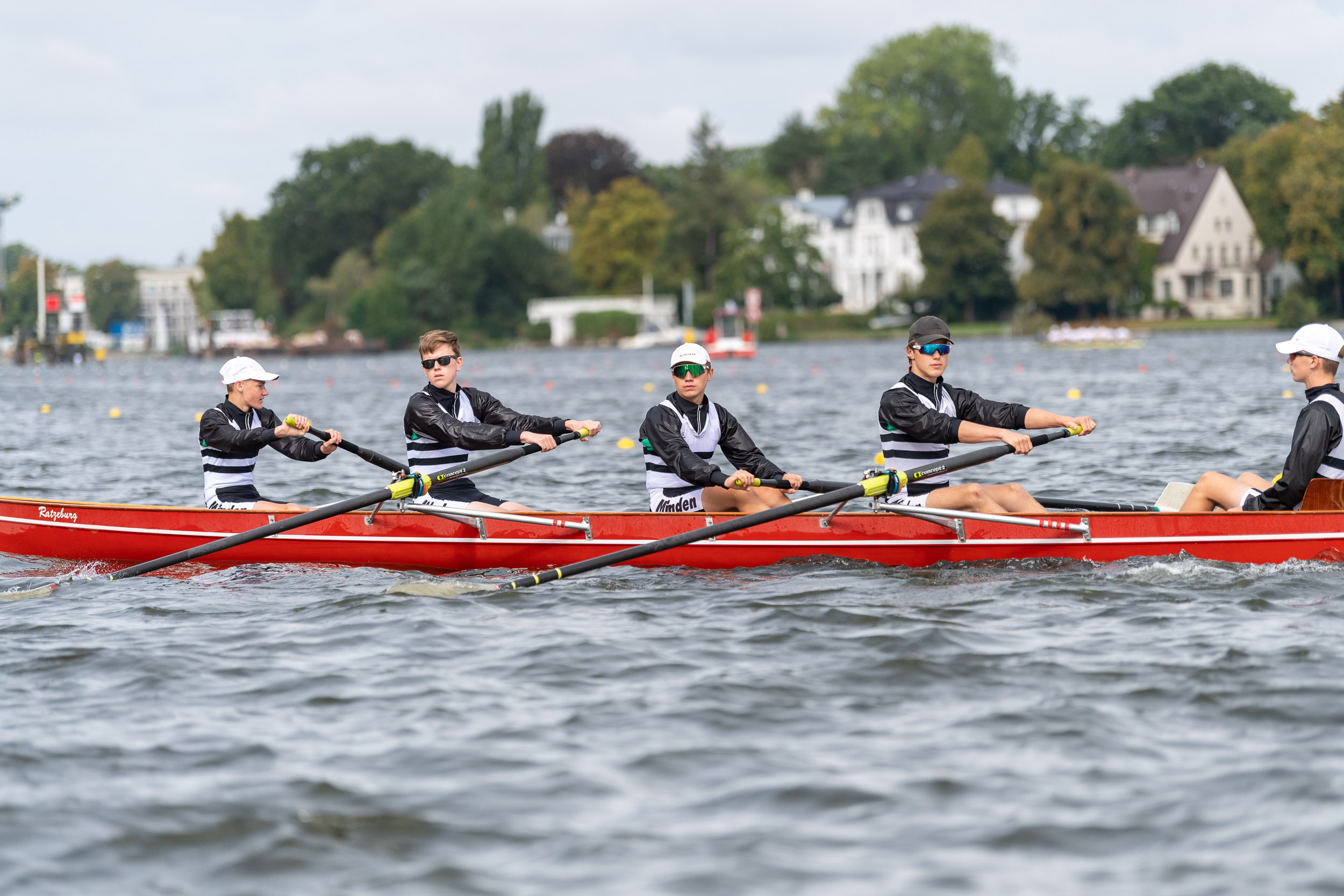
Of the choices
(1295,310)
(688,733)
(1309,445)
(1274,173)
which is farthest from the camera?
(1274,173)

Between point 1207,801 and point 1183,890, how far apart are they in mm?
817

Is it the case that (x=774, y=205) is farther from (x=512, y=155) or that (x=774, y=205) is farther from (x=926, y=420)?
(x=926, y=420)

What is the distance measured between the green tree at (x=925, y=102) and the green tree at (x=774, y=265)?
21.4m

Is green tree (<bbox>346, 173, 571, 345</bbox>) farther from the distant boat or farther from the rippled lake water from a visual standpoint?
the rippled lake water

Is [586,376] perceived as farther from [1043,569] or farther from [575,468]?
[1043,569]

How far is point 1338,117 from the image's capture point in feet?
234

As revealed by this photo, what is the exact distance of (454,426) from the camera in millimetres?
10516

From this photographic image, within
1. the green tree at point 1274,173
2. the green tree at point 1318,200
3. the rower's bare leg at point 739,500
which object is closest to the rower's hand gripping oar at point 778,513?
the rower's bare leg at point 739,500

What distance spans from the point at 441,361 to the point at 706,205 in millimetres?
82467

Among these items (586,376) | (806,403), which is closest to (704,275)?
(586,376)

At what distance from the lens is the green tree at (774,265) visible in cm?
8775

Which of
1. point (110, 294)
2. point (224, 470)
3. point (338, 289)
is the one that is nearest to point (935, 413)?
point (224, 470)

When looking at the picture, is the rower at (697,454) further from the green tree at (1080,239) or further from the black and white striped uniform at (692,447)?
the green tree at (1080,239)

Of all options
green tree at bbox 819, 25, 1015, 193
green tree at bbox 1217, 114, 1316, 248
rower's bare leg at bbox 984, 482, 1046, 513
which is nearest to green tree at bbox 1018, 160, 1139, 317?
green tree at bbox 1217, 114, 1316, 248
